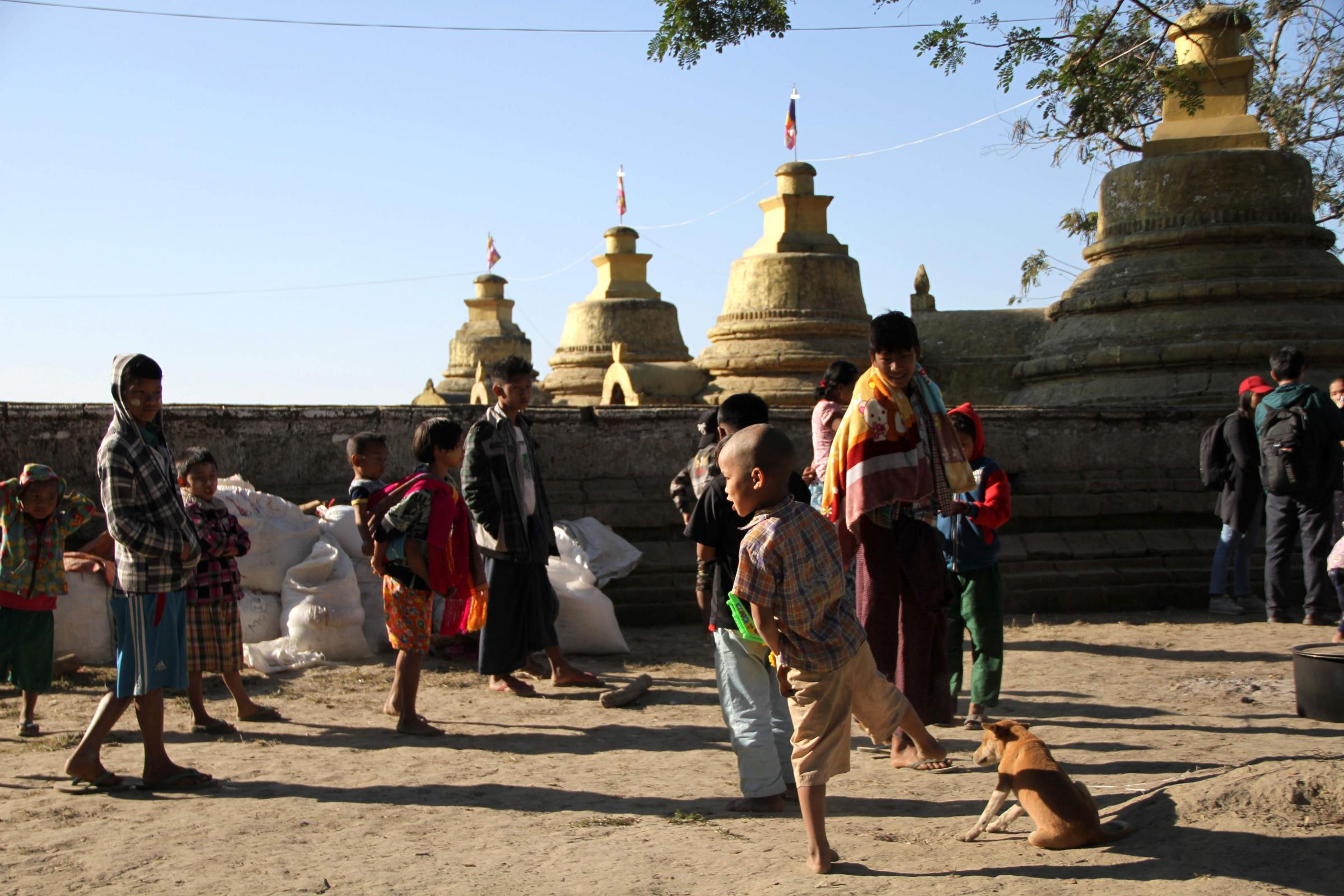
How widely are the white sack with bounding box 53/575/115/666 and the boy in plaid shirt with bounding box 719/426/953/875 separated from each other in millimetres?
3954

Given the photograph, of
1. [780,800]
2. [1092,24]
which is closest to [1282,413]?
[1092,24]

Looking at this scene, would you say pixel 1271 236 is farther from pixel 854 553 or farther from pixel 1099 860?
pixel 1099 860

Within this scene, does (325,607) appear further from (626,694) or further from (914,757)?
(914,757)

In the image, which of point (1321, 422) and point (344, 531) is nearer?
point (344, 531)

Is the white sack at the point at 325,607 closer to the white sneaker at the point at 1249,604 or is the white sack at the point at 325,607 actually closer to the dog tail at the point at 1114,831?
the dog tail at the point at 1114,831

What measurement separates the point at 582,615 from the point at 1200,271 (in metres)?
6.73

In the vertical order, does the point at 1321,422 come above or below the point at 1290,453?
above

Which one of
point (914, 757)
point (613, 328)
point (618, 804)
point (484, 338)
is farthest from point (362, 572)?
point (484, 338)

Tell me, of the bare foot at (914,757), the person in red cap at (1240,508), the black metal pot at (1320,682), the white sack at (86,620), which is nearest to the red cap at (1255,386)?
the person in red cap at (1240,508)

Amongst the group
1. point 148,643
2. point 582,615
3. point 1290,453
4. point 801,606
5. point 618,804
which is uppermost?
point 1290,453

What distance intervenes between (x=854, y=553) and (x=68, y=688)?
12.3ft

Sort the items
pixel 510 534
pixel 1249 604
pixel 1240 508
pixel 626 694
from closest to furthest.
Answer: pixel 626 694 → pixel 510 534 → pixel 1240 508 → pixel 1249 604

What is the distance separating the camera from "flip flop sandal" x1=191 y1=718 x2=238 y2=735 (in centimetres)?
496

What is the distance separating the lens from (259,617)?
642cm
